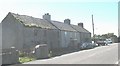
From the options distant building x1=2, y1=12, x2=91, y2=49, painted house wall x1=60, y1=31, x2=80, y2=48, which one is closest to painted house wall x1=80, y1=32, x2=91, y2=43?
painted house wall x1=60, y1=31, x2=80, y2=48

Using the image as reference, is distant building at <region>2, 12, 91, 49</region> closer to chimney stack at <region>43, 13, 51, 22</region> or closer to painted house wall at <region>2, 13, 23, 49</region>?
painted house wall at <region>2, 13, 23, 49</region>

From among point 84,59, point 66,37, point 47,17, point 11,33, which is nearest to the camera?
point 84,59

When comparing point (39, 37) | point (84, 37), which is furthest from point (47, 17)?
point (84, 37)

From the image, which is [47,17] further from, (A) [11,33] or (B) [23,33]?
(B) [23,33]

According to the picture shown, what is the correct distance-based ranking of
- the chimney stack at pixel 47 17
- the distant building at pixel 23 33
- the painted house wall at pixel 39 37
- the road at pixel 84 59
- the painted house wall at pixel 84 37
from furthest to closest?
the painted house wall at pixel 84 37
the chimney stack at pixel 47 17
the painted house wall at pixel 39 37
the distant building at pixel 23 33
the road at pixel 84 59

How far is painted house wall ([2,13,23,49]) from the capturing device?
141 ft

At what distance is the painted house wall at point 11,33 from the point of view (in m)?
43.1

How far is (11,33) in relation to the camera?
1741 inches

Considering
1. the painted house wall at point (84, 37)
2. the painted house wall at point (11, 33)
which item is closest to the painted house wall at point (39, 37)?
the painted house wall at point (11, 33)

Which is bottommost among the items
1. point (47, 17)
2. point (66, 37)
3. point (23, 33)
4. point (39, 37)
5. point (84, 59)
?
point (84, 59)

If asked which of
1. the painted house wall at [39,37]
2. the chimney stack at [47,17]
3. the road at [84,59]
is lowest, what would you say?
the road at [84,59]

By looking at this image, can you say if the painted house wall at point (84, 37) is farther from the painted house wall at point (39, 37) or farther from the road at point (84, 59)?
the road at point (84, 59)

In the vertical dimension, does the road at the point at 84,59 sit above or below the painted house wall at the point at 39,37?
below

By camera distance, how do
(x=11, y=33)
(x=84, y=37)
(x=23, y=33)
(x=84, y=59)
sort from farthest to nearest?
(x=84, y=37) → (x=11, y=33) → (x=23, y=33) → (x=84, y=59)
